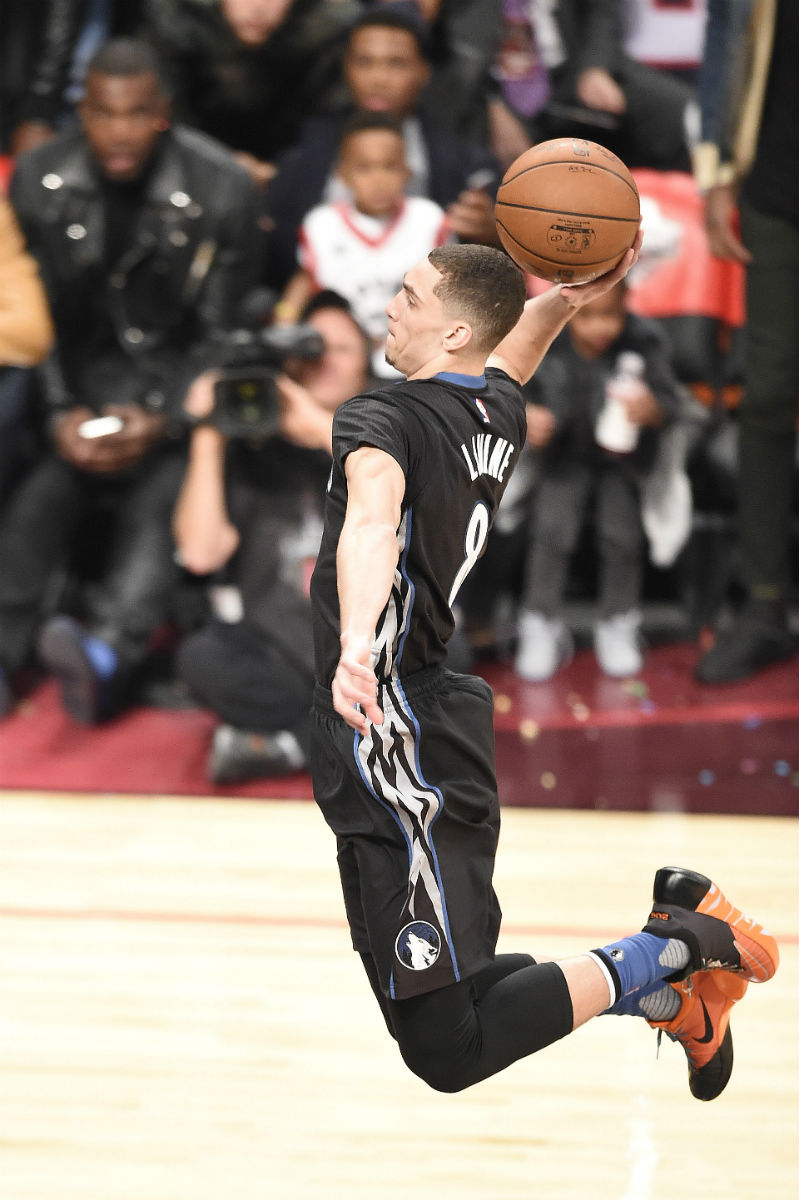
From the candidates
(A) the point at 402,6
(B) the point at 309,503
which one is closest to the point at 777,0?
(A) the point at 402,6

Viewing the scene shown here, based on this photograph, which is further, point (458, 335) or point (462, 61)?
point (462, 61)

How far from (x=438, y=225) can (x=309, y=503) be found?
1241 millimetres

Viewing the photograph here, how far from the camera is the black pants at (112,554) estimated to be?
5.16 m

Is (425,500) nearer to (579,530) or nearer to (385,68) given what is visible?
(579,530)

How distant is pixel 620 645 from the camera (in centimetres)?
544

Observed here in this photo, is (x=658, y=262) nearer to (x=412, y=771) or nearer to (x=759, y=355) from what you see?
(x=759, y=355)

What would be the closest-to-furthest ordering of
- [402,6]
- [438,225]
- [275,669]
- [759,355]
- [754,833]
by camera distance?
[754,833] → [275,669] → [759,355] → [438,225] → [402,6]

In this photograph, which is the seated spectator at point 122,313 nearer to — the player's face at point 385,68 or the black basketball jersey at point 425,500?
the player's face at point 385,68

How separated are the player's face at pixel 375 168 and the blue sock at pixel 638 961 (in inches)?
134

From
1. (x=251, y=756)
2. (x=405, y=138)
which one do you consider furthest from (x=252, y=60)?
(x=251, y=756)

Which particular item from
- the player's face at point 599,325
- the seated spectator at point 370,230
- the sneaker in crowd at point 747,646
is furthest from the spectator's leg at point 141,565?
the sneaker in crowd at point 747,646

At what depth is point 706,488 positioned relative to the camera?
573 centimetres

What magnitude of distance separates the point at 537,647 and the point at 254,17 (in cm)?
263

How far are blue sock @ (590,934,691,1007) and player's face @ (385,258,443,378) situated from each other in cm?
112
